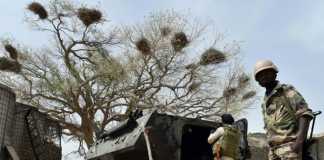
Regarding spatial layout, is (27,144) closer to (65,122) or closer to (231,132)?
(65,122)

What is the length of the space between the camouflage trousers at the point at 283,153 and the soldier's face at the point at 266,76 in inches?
19.7

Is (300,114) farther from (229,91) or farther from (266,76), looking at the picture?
(229,91)

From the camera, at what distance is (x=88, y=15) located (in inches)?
818

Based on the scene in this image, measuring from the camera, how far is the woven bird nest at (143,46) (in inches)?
827

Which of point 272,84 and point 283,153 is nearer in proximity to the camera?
point 283,153

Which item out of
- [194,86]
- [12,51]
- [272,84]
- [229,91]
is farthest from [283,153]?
[12,51]

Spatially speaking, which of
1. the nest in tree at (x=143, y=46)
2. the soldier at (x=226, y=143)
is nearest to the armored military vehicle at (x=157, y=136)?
the soldier at (x=226, y=143)

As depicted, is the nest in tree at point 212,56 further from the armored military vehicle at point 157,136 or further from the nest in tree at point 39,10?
the armored military vehicle at point 157,136

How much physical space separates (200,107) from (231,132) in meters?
17.7

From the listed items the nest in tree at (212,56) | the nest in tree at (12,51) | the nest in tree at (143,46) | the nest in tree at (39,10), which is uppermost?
the nest in tree at (39,10)

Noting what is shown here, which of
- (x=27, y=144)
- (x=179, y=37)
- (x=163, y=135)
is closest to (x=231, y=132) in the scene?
(x=163, y=135)

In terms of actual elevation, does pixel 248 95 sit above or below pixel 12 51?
below

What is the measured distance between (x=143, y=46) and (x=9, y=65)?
5602 mm

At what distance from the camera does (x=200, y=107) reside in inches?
878
